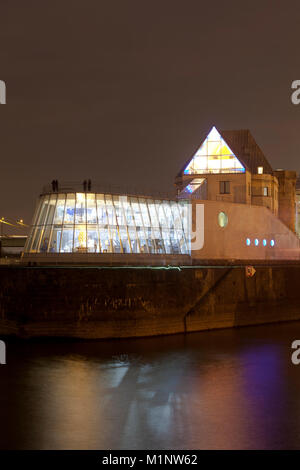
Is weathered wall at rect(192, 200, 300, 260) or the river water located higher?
weathered wall at rect(192, 200, 300, 260)

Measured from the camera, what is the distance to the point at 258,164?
229 feet

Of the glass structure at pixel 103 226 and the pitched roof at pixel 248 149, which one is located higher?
the pitched roof at pixel 248 149

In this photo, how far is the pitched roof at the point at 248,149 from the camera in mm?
69125

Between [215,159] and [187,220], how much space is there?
12.1 meters

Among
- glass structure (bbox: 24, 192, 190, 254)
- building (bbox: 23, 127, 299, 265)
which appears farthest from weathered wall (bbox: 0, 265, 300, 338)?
glass structure (bbox: 24, 192, 190, 254)

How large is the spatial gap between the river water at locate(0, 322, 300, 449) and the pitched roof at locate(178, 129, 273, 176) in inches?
1285

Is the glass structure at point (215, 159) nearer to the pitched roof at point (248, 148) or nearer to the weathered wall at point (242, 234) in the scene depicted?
the pitched roof at point (248, 148)

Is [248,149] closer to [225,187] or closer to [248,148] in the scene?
[248,148]

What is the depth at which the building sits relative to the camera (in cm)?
4756

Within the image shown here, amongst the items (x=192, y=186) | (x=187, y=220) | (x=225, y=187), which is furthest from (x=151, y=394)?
(x=225, y=187)

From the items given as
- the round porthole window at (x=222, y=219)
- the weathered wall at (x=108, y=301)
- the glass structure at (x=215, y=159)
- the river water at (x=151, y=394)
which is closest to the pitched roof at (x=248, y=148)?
the glass structure at (x=215, y=159)

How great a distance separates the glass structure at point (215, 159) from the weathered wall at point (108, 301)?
2074cm

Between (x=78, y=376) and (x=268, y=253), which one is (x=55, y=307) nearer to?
(x=78, y=376)

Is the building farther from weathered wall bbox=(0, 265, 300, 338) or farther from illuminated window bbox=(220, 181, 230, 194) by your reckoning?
weathered wall bbox=(0, 265, 300, 338)
